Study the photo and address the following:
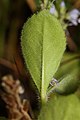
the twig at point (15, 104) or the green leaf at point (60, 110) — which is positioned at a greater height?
the green leaf at point (60, 110)

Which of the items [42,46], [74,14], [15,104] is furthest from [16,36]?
[42,46]

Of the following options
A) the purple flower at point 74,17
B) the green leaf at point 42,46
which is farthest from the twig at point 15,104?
the purple flower at point 74,17

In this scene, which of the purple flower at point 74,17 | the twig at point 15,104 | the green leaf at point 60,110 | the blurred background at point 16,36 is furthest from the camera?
the blurred background at point 16,36

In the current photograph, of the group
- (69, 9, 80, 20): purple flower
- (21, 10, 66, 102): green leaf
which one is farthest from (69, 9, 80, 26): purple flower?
(21, 10, 66, 102): green leaf

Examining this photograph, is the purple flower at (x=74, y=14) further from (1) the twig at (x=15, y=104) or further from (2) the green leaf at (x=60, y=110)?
(2) the green leaf at (x=60, y=110)

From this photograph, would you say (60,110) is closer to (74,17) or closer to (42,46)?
(42,46)
